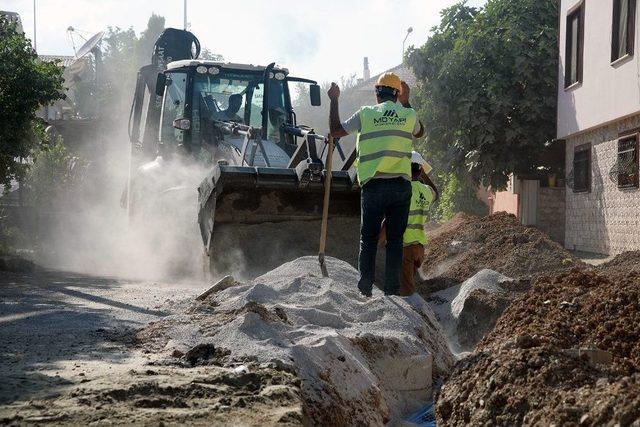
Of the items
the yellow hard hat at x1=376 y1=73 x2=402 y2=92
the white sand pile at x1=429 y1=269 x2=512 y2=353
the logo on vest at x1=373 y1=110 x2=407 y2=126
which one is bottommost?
the white sand pile at x1=429 y1=269 x2=512 y2=353

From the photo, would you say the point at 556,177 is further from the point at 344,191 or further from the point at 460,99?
the point at 344,191

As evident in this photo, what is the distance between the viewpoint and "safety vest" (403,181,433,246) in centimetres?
1053

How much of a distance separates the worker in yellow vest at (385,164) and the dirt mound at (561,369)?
1.82 m

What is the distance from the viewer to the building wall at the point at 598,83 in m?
→ 17.5

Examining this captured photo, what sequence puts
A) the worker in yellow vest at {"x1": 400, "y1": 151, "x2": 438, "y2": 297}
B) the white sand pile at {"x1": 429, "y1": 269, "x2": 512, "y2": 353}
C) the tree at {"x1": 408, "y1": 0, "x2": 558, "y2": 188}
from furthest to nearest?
the tree at {"x1": 408, "y1": 0, "x2": 558, "y2": 188}, the white sand pile at {"x1": 429, "y1": 269, "x2": 512, "y2": 353}, the worker in yellow vest at {"x1": 400, "y1": 151, "x2": 438, "y2": 297}

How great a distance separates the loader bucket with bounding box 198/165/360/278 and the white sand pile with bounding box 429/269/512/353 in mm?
1295

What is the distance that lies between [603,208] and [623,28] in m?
3.56

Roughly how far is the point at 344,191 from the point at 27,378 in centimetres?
727

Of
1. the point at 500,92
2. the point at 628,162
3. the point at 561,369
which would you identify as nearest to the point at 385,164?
the point at 561,369

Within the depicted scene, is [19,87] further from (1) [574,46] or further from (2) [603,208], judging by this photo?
(1) [574,46]

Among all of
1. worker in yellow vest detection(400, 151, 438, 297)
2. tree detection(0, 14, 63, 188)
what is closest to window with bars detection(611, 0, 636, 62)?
worker in yellow vest detection(400, 151, 438, 297)

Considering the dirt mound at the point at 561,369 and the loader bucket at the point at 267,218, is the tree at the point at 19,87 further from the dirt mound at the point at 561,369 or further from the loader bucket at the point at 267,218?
the dirt mound at the point at 561,369

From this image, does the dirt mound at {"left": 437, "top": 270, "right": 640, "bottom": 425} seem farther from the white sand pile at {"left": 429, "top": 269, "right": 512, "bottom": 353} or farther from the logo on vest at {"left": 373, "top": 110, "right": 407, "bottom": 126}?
the white sand pile at {"left": 429, "top": 269, "right": 512, "bottom": 353}

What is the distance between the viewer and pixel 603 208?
63.6ft
